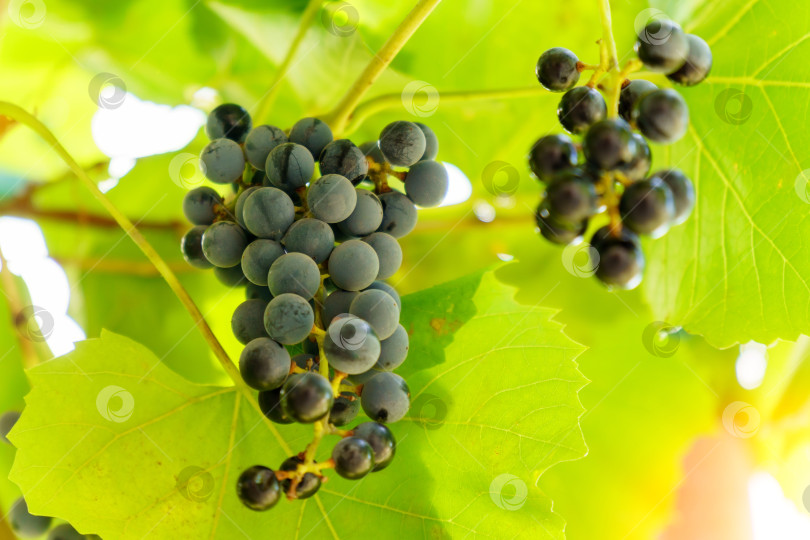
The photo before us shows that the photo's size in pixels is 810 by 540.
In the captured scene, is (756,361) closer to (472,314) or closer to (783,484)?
(783,484)

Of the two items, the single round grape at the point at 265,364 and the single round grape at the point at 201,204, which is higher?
the single round grape at the point at 265,364

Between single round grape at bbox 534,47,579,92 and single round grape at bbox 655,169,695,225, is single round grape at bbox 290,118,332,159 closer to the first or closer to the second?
single round grape at bbox 534,47,579,92

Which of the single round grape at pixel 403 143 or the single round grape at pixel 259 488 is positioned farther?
the single round grape at pixel 403 143

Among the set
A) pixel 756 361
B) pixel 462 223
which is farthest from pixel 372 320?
pixel 756 361
